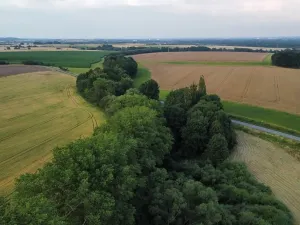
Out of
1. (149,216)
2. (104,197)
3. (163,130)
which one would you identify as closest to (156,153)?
(163,130)

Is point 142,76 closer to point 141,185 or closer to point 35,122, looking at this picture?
point 35,122

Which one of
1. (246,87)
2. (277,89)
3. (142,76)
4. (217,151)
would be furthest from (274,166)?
(142,76)

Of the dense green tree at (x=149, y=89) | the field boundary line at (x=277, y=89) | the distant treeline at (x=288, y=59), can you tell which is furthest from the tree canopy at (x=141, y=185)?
the distant treeline at (x=288, y=59)

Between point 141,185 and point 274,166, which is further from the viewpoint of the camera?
point 274,166

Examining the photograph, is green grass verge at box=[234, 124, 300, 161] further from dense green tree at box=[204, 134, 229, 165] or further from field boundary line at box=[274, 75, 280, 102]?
field boundary line at box=[274, 75, 280, 102]

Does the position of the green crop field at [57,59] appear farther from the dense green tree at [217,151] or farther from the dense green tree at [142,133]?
the dense green tree at [142,133]

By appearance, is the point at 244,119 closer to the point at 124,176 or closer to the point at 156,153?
the point at 156,153

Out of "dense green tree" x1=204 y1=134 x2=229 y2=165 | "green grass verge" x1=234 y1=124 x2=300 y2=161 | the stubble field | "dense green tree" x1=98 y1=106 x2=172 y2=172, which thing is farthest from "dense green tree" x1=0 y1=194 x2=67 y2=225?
the stubble field
